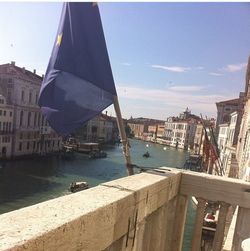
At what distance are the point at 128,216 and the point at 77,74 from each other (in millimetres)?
1692

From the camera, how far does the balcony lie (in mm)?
1415

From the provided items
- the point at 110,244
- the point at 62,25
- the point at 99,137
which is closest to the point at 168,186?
the point at 110,244

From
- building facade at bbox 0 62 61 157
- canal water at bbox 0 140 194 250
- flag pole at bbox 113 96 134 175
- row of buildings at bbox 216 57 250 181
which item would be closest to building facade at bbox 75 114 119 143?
building facade at bbox 0 62 61 157

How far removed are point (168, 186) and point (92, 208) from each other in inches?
55.2

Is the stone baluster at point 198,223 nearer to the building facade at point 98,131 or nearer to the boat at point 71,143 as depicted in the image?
the boat at point 71,143

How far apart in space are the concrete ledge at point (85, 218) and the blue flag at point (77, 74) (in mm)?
1052

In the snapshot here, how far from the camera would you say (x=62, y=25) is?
3.41 metres

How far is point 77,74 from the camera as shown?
346 centimetres

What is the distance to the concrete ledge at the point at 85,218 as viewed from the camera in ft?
4.41

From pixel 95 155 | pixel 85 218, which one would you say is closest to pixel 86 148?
pixel 95 155

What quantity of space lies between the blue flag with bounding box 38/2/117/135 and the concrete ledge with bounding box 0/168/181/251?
1.05m

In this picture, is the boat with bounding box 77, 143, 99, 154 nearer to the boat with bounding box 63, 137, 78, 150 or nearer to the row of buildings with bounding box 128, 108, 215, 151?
the boat with bounding box 63, 137, 78, 150

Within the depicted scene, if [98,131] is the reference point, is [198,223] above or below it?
above

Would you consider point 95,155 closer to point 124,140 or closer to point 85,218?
point 124,140
